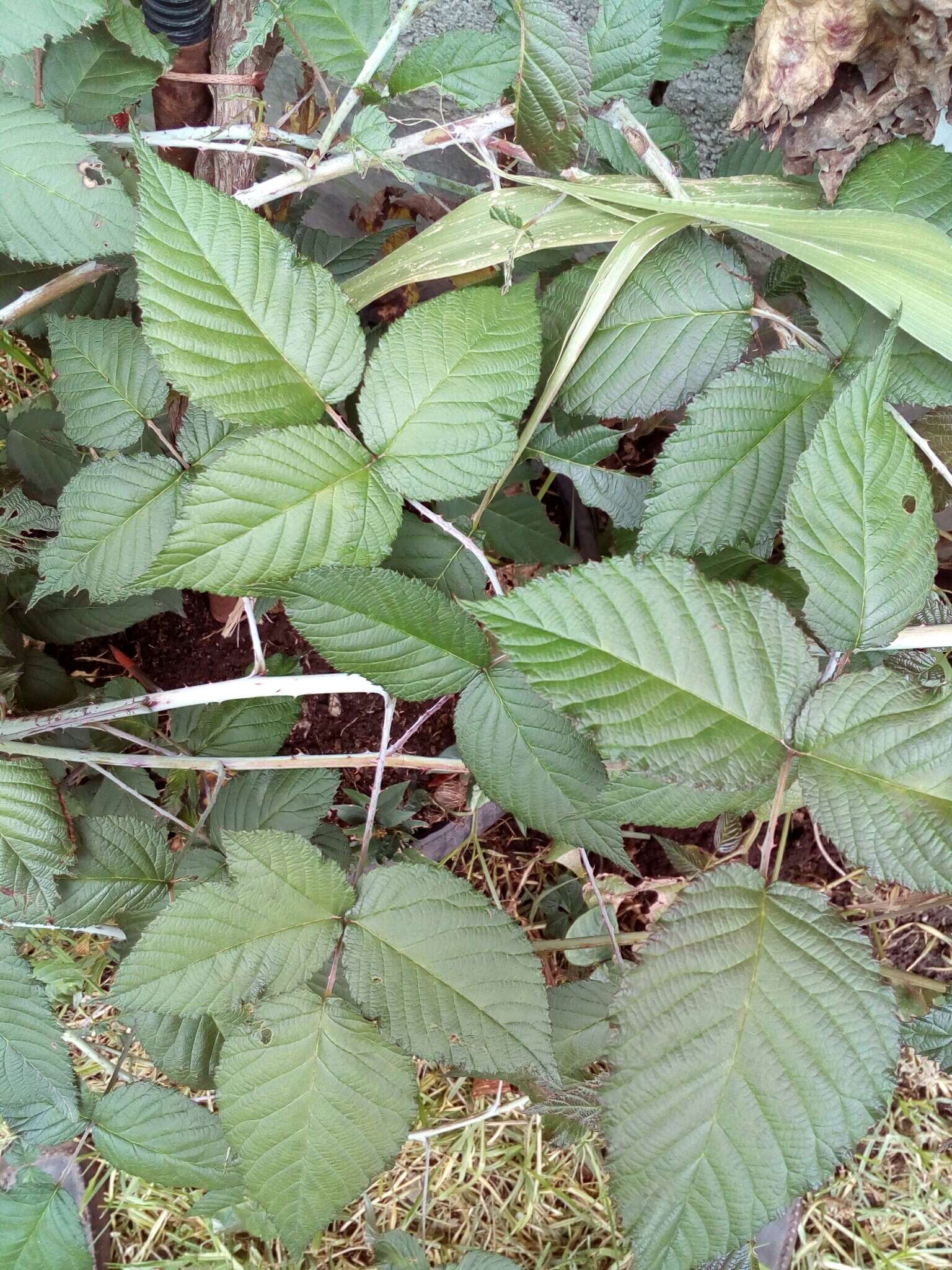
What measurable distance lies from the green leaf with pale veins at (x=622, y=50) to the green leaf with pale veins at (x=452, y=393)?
267mm

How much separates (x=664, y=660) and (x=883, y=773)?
16 centimetres

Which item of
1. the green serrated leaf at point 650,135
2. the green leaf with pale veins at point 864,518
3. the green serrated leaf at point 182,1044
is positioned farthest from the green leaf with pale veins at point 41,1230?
the green serrated leaf at point 650,135

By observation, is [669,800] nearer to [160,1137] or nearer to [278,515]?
[278,515]

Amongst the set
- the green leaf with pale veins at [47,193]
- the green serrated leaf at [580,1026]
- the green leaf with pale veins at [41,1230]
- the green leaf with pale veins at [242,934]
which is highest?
the green leaf with pale veins at [47,193]

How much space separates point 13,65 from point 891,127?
810 mm

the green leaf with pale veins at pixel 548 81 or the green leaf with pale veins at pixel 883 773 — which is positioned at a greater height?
the green leaf with pale veins at pixel 548 81

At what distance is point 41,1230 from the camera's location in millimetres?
968

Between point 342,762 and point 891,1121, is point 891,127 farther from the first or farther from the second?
point 891,1121

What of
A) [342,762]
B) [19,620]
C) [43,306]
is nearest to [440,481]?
[342,762]

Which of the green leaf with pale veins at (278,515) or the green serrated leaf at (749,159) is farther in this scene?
the green serrated leaf at (749,159)

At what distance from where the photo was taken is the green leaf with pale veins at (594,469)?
0.83 m

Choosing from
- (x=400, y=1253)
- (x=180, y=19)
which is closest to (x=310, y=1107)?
(x=400, y=1253)

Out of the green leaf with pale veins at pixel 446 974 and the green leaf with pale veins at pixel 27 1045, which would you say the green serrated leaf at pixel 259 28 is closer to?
the green leaf with pale veins at pixel 446 974

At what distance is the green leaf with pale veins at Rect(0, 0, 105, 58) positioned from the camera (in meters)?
0.63
